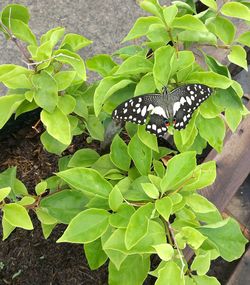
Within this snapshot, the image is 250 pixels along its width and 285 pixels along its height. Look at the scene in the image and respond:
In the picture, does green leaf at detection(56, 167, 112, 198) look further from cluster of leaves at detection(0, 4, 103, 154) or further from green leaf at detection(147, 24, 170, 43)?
green leaf at detection(147, 24, 170, 43)

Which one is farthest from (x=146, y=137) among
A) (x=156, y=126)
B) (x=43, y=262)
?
(x=43, y=262)

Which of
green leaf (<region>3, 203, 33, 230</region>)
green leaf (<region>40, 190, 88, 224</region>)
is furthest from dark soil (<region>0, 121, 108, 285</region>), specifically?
green leaf (<region>3, 203, 33, 230</region>)

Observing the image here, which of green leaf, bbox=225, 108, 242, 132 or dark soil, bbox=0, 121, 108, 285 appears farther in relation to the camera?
A: dark soil, bbox=0, 121, 108, 285

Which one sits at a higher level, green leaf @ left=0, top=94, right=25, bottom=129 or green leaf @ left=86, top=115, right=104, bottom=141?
green leaf @ left=0, top=94, right=25, bottom=129

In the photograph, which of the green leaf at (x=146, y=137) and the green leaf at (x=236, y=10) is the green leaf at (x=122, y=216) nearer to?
the green leaf at (x=146, y=137)

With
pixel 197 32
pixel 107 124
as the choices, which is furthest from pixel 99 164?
pixel 197 32

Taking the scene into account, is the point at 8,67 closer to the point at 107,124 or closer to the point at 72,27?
the point at 107,124

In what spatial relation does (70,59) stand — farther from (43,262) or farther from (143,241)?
(43,262)

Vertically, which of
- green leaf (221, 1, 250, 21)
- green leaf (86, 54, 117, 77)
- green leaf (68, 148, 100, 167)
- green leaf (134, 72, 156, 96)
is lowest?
green leaf (68, 148, 100, 167)
